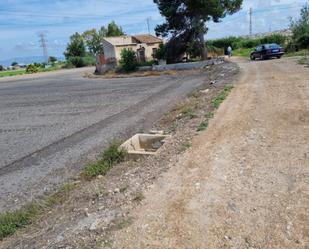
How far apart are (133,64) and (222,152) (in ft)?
115

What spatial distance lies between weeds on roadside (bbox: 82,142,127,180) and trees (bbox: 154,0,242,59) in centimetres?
2975

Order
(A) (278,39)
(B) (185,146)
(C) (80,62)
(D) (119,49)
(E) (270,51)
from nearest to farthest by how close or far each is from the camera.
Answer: (B) (185,146) → (E) (270,51) → (A) (278,39) → (D) (119,49) → (C) (80,62)

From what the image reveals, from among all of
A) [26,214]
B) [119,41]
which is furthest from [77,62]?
[26,214]

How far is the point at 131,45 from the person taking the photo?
5581 centimetres

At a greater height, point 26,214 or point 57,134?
point 26,214

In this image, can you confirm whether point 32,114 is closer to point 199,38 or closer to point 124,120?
point 124,120

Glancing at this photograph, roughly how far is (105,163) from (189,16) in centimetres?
3285

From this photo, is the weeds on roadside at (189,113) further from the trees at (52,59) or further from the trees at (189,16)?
the trees at (52,59)

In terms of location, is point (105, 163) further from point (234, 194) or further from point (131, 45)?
point (131, 45)

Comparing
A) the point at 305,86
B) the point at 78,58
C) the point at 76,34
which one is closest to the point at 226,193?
the point at 305,86

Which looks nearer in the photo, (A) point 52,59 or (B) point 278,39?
(B) point 278,39

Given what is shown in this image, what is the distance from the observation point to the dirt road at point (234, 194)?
161 inches

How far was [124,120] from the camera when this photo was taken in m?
13.4

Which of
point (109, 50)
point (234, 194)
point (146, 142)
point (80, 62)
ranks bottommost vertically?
point (80, 62)
